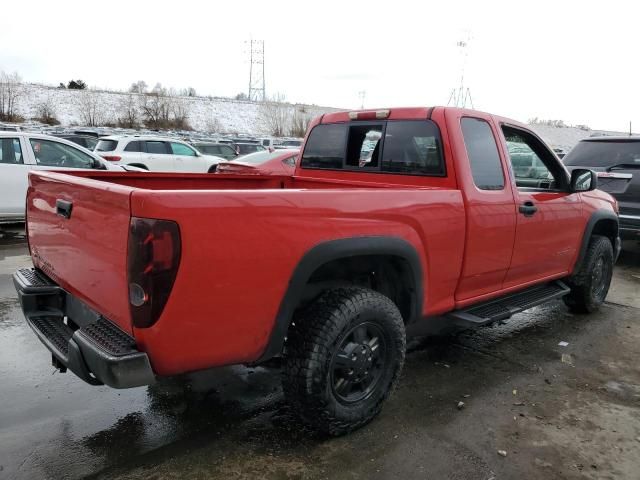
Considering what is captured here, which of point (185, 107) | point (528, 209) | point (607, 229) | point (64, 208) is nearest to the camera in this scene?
point (64, 208)

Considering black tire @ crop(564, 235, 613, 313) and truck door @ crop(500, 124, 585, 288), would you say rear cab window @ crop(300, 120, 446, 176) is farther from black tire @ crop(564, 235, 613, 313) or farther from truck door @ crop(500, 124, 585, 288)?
black tire @ crop(564, 235, 613, 313)

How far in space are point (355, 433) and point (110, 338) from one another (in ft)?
4.85

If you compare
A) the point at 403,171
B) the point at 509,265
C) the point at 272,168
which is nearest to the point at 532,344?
the point at 509,265

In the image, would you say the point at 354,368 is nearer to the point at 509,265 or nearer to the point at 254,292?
the point at 254,292

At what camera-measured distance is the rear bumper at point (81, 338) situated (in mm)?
2197

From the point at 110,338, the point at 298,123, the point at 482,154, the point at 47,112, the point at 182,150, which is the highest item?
the point at 298,123

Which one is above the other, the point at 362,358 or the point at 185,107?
the point at 185,107

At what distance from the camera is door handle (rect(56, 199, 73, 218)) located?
2674mm

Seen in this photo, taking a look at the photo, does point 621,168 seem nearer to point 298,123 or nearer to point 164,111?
point 164,111

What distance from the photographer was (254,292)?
2.41 m

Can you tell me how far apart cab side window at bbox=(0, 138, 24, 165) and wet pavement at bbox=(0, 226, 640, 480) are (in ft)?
17.4

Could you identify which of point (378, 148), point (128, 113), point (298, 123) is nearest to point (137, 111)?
point (128, 113)

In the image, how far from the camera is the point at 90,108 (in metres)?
55.5

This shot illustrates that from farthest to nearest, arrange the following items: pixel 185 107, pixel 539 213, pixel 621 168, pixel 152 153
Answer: pixel 185 107, pixel 152 153, pixel 621 168, pixel 539 213
